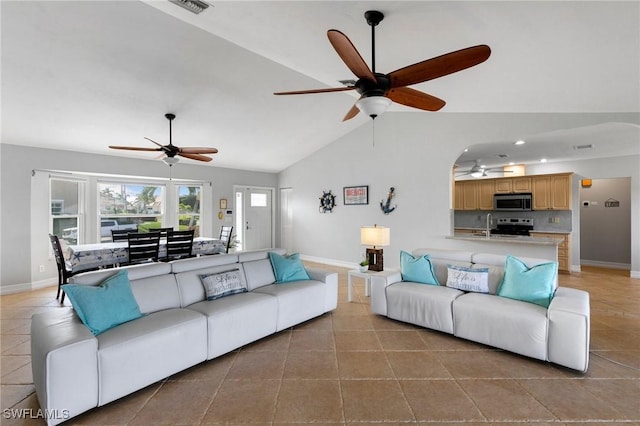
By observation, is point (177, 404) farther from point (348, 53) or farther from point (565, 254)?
point (565, 254)

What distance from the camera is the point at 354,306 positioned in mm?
4223

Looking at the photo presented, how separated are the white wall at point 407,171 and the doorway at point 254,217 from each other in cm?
132

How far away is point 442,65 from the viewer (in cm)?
193

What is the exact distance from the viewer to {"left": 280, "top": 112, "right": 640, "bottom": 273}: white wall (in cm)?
476

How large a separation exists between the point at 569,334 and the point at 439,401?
1.29 metres

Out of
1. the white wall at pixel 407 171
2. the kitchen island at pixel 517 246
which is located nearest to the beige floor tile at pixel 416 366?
the kitchen island at pixel 517 246

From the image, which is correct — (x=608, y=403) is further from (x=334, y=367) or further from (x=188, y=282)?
(x=188, y=282)

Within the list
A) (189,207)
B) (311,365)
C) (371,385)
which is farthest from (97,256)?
(371,385)

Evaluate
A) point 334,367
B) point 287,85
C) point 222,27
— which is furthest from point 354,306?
point 222,27

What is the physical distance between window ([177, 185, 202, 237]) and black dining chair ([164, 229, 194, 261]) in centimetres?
227

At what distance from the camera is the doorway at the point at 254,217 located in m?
7.96

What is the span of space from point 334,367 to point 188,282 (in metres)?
1.65

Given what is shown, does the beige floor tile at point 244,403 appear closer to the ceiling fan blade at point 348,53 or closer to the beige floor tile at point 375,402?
the beige floor tile at point 375,402

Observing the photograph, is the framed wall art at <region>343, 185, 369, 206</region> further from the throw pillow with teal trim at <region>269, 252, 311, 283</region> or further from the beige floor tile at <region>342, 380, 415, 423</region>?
the beige floor tile at <region>342, 380, 415, 423</region>
